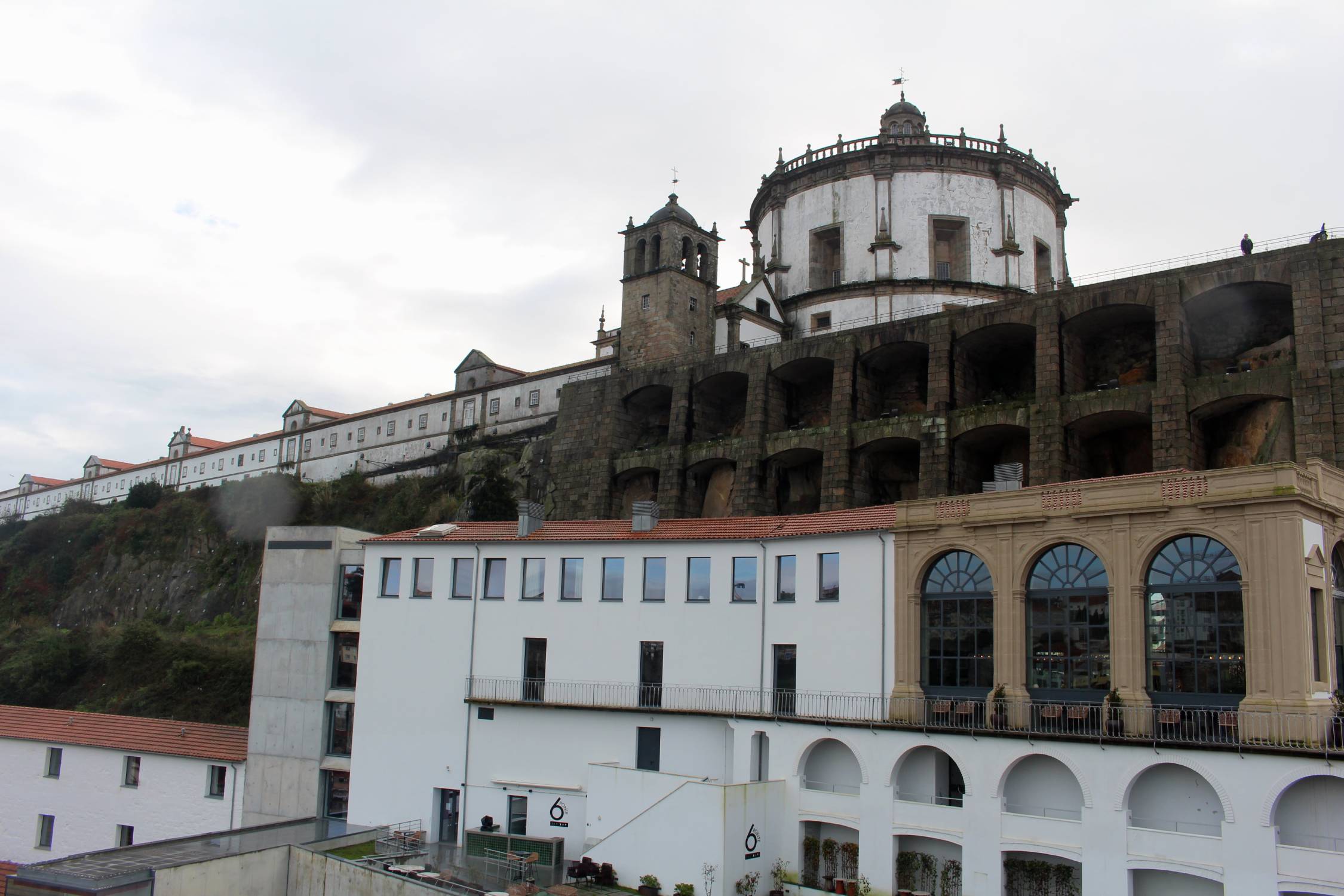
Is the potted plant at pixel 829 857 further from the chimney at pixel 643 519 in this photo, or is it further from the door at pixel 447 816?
the door at pixel 447 816

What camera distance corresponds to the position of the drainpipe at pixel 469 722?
31.3 meters

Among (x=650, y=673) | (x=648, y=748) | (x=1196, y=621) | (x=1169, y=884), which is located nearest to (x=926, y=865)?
(x=1169, y=884)

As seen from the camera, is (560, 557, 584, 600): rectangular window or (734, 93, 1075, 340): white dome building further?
(734, 93, 1075, 340): white dome building

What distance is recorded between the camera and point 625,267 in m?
52.2

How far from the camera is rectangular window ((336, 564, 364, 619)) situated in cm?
3544

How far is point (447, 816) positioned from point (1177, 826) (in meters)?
19.5

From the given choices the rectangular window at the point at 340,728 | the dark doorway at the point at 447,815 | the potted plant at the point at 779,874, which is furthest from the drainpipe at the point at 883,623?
the rectangular window at the point at 340,728

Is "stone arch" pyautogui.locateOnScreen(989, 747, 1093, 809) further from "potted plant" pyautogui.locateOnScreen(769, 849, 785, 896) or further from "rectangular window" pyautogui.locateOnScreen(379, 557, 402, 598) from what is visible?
"rectangular window" pyautogui.locateOnScreen(379, 557, 402, 598)

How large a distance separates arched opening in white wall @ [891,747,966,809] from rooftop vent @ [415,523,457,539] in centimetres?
1587

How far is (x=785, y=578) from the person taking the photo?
2906 centimetres

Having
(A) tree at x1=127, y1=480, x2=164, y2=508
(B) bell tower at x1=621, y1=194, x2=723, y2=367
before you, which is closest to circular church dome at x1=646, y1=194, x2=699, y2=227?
(B) bell tower at x1=621, y1=194, x2=723, y2=367

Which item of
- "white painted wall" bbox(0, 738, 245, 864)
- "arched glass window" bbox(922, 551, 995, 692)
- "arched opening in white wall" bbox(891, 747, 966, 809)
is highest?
"arched glass window" bbox(922, 551, 995, 692)

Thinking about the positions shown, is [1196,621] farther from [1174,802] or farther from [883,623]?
[883,623]

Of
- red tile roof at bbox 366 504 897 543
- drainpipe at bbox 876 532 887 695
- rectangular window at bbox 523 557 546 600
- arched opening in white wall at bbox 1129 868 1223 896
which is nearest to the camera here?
arched opening in white wall at bbox 1129 868 1223 896
